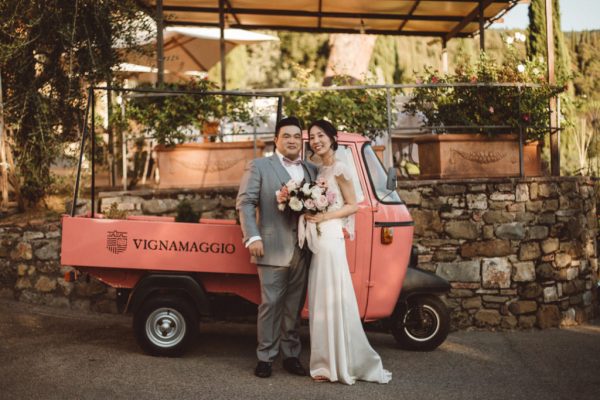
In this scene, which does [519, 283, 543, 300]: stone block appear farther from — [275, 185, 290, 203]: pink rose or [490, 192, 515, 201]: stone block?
[275, 185, 290, 203]: pink rose

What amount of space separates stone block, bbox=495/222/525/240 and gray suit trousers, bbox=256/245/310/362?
3.22 metres

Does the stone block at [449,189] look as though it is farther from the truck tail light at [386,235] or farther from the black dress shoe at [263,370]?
the black dress shoe at [263,370]

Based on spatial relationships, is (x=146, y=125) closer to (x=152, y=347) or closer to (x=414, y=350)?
(x=152, y=347)

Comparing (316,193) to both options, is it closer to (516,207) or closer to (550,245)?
(516,207)

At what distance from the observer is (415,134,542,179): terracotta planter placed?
8000mm

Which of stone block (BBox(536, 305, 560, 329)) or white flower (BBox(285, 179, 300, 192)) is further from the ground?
white flower (BBox(285, 179, 300, 192))

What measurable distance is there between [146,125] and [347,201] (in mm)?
3663

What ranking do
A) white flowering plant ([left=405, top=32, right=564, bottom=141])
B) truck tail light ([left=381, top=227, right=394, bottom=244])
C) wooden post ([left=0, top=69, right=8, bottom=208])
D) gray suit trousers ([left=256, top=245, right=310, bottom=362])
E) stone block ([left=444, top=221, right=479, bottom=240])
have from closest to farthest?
gray suit trousers ([left=256, top=245, right=310, bottom=362]), truck tail light ([left=381, top=227, right=394, bottom=244]), stone block ([left=444, top=221, right=479, bottom=240]), wooden post ([left=0, top=69, right=8, bottom=208]), white flowering plant ([left=405, top=32, right=564, bottom=141])

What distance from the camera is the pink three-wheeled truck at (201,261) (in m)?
5.64

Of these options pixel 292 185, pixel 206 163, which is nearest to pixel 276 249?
pixel 292 185

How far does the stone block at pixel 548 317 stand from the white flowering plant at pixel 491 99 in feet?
6.87

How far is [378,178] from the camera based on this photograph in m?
6.04

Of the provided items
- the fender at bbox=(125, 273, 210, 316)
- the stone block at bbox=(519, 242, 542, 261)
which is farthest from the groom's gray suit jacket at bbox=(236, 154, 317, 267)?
the stone block at bbox=(519, 242, 542, 261)

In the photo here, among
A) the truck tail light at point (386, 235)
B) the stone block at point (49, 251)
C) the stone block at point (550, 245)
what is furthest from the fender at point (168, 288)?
the stone block at point (550, 245)
